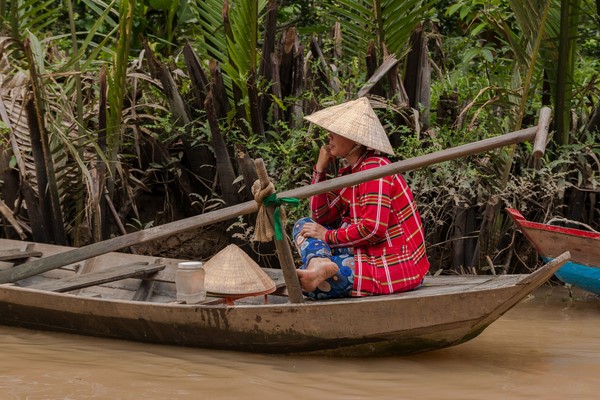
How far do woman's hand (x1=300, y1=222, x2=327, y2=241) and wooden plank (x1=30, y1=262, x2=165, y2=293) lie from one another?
110 cm

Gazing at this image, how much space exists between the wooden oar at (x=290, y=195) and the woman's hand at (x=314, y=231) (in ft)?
1.01

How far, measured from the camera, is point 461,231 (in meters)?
5.53

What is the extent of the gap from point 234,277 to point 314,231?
426 mm

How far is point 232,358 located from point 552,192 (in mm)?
2532

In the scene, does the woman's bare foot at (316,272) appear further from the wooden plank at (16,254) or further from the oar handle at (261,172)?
the wooden plank at (16,254)

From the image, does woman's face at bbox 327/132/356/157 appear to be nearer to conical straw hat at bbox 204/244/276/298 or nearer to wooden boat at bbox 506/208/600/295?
conical straw hat at bbox 204/244/276/298

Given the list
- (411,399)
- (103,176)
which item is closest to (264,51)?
(103,176)

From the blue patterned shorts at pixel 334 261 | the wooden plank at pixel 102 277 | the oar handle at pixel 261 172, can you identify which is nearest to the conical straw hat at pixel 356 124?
the oar handle at pixel 261 172

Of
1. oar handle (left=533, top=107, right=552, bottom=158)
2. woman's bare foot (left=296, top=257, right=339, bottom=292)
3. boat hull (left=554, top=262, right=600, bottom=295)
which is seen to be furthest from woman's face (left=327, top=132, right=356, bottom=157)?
boat hull (left=554, top=262, right=600, bottom=295)

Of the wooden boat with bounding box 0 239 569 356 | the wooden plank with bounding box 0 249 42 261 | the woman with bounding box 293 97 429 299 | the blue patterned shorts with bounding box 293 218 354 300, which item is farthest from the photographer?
the wooden plank with bounding box 0 249 42 261

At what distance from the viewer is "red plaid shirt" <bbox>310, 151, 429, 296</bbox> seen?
3654 mm

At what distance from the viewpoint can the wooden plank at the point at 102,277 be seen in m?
4.35

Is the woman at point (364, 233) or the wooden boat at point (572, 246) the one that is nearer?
the woman at point (364, 233)

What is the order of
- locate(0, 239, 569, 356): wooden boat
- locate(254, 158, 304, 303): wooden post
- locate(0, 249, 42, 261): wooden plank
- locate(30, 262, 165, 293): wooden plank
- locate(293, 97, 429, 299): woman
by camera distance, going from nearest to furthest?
locate(0, 239, 569, 356): wooden boat < locate(254, 158, 304, 303): wooden post < locate(293, 97, 429, 299): woman < locate(30, 262, 165, 293): wooden plank < locate(0, 249, 42, 261): wooden plank
